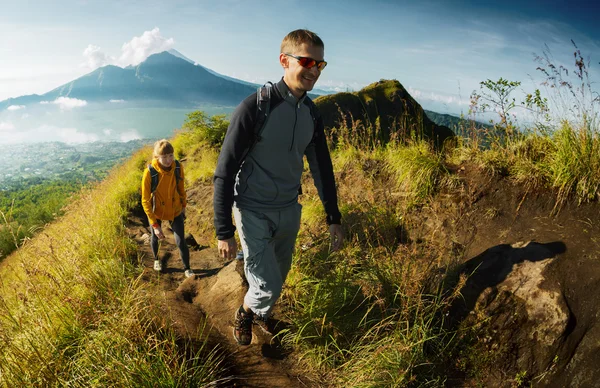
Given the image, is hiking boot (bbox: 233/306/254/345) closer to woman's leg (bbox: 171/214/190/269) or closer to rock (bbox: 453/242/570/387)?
rock (bbox: 453/242/570/387)

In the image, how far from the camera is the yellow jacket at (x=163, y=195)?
4.64 meters

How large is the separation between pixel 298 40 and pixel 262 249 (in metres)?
1.71

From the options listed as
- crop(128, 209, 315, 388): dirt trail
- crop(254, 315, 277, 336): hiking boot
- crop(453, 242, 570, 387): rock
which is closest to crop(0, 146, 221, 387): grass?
crop(128, 209, 315, 388): dirt trail

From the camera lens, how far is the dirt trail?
2809 mm

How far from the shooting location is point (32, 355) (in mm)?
2449

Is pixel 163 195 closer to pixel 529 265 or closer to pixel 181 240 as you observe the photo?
pixel 181 240

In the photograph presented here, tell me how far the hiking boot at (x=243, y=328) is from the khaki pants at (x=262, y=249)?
306 mm

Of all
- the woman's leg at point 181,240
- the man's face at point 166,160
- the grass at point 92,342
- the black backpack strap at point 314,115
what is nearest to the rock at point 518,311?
the black backpack strap at point 314,115

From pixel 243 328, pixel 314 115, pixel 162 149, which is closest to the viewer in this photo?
pixel 314 115

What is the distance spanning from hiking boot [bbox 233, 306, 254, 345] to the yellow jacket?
96.0 inches

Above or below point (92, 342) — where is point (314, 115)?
above

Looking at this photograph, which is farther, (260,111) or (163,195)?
(163,195)

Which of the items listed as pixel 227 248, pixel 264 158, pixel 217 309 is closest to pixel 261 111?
pixel 264 158

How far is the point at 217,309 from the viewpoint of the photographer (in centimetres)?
379
